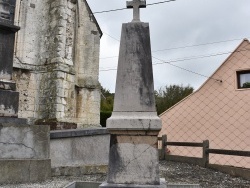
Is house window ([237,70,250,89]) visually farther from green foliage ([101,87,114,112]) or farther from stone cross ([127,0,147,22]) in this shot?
green foliage ([101,87,114,112])

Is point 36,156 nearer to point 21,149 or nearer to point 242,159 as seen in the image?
point 21,149

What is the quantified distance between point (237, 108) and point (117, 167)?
28.2ft

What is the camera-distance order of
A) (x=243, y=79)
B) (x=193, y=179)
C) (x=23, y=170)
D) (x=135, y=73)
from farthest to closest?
(x=243, y=79), (x=193, y=179), (x=23, y=170), (x=135, y=73)

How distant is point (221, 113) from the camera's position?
11.7 m

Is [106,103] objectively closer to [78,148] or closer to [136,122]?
[78,148]

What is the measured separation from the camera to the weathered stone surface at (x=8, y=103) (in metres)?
5.25

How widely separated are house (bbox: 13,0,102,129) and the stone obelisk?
19.5 ft

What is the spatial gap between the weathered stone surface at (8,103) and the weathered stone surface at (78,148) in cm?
A: 93

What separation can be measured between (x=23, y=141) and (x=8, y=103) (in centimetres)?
72

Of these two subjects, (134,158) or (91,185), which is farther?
(91,185)

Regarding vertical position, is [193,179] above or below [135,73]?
below

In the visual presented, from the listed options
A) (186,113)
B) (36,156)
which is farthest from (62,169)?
(186,113)

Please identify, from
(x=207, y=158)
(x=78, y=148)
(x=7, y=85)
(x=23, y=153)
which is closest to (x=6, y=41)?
(x=7, y=85)

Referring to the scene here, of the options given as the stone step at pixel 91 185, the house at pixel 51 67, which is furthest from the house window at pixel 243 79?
the stone step at pixel 91 185
